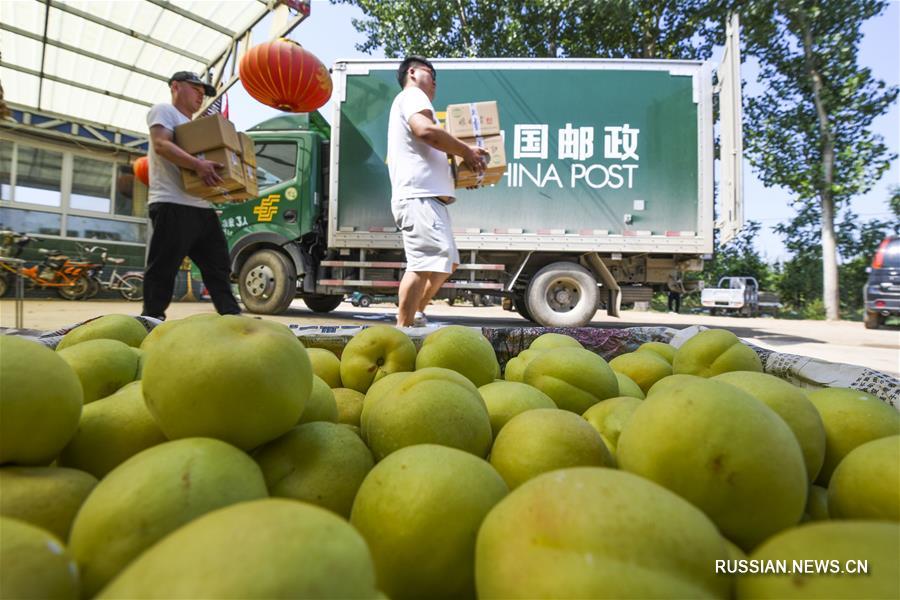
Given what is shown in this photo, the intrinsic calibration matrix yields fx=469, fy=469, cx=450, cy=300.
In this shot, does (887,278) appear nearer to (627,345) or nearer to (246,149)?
(627,345)

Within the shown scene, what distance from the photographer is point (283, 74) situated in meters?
5.73

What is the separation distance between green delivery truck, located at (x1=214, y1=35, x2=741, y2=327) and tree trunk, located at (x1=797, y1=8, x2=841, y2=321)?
11.7 m

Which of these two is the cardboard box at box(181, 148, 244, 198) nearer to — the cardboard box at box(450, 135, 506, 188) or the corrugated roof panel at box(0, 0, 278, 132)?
the cardboard box at box(450, 135, 506, 188)

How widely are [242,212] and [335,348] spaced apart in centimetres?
625

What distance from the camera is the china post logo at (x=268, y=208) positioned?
7.28 meters

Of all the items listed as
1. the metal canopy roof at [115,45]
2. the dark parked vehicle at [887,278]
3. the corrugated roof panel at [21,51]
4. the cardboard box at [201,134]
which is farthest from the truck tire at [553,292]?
the corrugated roof panel at [21,51]

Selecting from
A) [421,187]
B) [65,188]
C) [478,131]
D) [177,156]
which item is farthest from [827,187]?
[65,188]

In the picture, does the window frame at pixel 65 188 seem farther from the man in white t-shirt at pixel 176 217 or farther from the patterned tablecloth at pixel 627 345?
the patterned tablecloth at pixel 627 345

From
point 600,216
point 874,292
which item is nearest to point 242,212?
point 600,216

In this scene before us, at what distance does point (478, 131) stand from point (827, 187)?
16.4 meters

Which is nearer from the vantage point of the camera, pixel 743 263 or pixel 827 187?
pixel 827 187

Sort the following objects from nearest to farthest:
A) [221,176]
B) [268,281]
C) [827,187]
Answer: [221,176], [268,281], [827,187]

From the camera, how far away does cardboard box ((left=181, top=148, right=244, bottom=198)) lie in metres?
3.56

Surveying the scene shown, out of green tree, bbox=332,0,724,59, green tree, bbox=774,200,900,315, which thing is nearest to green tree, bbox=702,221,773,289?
green tree, bbox=774,200,900,315
